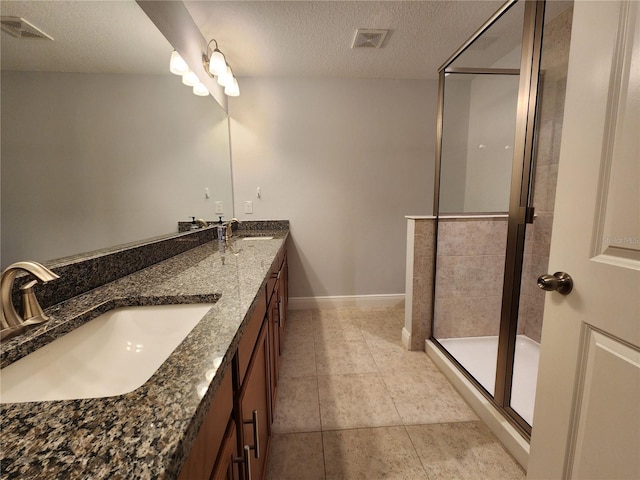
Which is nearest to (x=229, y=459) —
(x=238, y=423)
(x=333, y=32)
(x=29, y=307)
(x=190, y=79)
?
(x=238, y=423)

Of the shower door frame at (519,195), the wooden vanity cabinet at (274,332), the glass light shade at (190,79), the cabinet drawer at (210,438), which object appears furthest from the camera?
the glass light shade at (190,79)

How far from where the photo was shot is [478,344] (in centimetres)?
199

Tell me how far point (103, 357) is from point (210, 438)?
1.39 feet

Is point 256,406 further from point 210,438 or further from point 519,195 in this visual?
point 519,195

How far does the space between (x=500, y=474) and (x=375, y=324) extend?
144 cm

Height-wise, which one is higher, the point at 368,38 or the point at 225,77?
the point at 368,38

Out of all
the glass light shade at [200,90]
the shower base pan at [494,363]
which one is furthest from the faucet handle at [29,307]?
the shower base pan at [494,363]

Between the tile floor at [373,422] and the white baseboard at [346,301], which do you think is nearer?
the tile floor at [373,422]

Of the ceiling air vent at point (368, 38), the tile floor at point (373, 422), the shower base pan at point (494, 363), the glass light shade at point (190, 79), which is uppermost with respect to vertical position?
the ceiling air vent at point (368, 38)

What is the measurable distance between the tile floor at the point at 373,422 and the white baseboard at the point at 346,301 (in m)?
0.71

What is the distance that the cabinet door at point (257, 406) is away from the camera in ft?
2.47

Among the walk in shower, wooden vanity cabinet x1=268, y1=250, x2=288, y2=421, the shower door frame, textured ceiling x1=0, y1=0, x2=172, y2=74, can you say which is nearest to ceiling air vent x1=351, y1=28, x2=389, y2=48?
the walk in shower

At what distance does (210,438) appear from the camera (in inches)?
19.5

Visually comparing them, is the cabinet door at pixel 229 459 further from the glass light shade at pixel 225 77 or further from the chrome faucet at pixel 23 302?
the glass light shade at pixel 225 77
